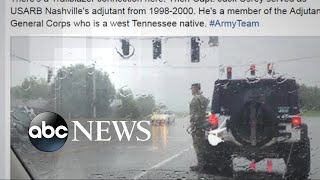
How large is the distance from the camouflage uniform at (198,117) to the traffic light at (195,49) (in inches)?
10.7

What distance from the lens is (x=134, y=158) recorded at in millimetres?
3502

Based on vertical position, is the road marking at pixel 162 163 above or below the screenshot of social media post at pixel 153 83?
below

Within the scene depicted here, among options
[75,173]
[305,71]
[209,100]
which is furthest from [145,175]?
[305,71]

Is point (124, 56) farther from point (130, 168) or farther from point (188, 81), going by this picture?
point (130, 168)

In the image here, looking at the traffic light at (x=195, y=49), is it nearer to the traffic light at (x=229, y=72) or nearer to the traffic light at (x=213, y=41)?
the traffic light at (x=213, y=41)

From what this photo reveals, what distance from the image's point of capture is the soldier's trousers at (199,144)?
11.5 ft

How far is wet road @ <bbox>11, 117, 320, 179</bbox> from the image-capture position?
137 inches

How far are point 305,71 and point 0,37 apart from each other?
233 cm

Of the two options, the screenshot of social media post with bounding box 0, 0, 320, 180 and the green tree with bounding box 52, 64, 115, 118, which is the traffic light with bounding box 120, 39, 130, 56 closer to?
the screenshot of social media post with bounding box 0, 0, 320, 180

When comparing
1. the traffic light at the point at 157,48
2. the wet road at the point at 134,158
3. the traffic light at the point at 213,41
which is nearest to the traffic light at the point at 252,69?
the traffic light at the point at 213,41

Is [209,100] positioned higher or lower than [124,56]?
lower

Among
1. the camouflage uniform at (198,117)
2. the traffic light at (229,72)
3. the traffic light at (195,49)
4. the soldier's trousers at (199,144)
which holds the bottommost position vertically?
the soldier's trousers at (199,144)

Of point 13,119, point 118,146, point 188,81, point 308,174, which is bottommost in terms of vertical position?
point 308,174

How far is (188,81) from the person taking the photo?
3.49 metres
